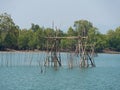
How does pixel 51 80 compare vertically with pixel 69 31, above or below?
below

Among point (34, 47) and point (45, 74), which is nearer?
point (45, 74)

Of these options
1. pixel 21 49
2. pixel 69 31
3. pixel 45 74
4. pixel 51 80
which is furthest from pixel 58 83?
pixel 69 31

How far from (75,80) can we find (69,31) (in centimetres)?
9752

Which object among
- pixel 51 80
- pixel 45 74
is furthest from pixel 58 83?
pixel 45 74

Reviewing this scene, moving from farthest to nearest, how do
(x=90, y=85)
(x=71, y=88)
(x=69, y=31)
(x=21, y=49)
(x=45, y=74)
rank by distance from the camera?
(x=69, y=31) < (x=21, y=49) < (x=45, y=74) < (x=90, y=85) < (x=71, y=88)

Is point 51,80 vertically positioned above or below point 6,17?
below

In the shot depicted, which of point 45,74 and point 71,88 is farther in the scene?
point 45,74

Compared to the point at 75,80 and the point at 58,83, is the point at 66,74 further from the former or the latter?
the point at 58,83

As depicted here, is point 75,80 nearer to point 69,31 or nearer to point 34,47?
point 34,47

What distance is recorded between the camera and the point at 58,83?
38812 millimetres

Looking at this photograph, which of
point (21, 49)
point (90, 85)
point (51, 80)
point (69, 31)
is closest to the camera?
point (90, 85)

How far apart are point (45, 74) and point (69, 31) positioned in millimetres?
92163

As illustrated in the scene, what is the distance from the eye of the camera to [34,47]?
12362cm

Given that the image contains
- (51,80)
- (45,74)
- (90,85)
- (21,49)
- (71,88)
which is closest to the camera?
(71,88)
